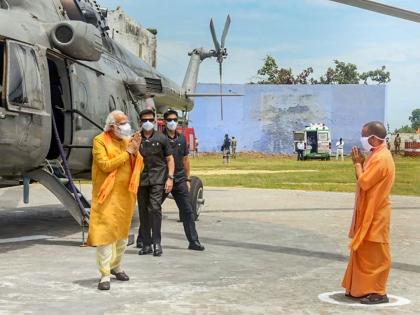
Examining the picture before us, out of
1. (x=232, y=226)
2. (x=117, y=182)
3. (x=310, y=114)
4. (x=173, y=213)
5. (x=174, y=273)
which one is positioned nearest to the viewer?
(x=117, y=182)

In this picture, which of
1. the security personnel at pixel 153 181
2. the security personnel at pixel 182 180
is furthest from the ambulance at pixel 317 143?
the security personnel at pixel 153 181

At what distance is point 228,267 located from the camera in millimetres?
7770

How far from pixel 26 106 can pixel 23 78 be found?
373mm

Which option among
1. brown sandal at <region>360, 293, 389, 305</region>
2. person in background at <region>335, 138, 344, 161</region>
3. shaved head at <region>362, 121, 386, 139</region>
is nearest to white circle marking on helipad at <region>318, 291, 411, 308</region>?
brown sandal at <region>360, 293, 389, 305</region>

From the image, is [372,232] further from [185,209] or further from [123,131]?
[185,209]

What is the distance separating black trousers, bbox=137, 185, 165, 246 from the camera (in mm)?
8484

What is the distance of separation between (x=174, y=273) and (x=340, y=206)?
9.43 m

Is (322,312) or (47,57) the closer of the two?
(322,312)

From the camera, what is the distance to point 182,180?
9203mm

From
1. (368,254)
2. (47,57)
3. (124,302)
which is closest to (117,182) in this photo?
(124,302)

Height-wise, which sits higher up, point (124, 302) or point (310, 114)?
point (310, 114)

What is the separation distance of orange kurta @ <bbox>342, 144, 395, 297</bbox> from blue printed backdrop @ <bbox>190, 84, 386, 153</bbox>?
55.3 meters

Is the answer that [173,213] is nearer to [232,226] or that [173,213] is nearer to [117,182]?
[232,226]

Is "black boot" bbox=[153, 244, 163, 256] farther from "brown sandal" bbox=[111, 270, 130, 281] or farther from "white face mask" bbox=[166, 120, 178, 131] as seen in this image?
"white face mask" bbox=[166, 120, 178, 131]
